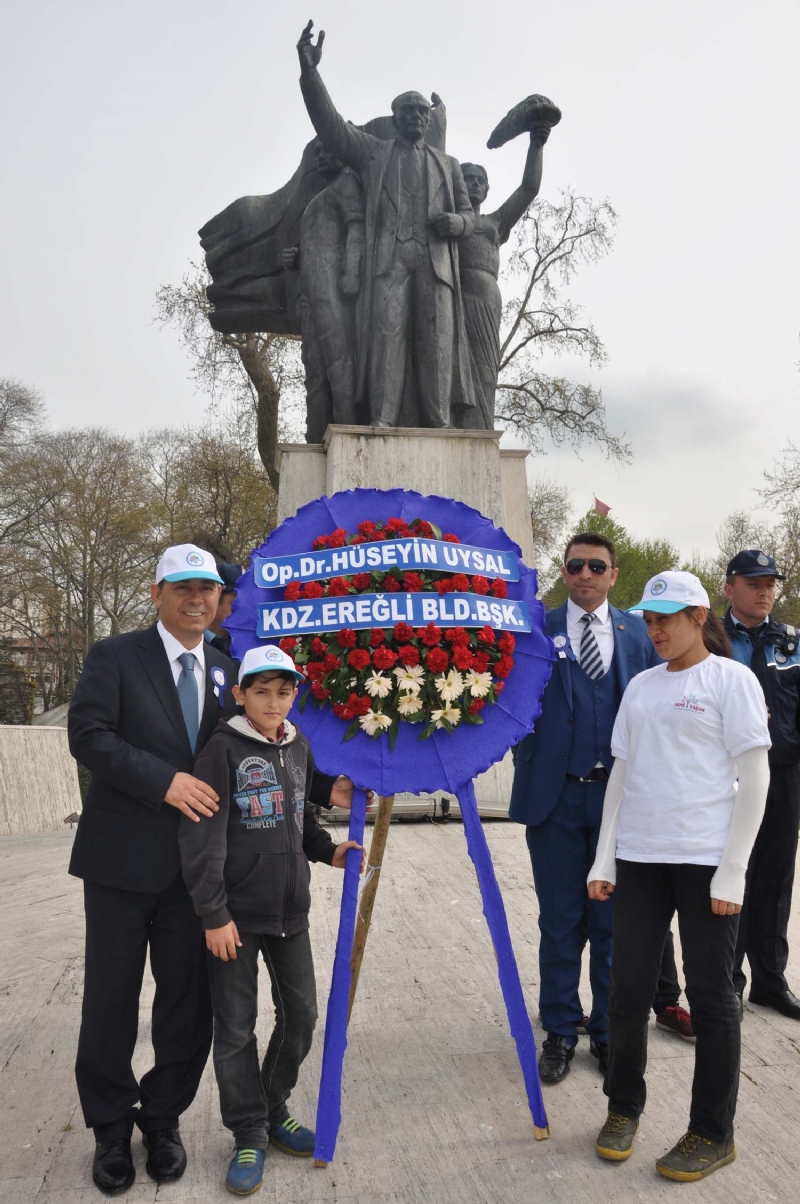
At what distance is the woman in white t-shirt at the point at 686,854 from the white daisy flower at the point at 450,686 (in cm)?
60

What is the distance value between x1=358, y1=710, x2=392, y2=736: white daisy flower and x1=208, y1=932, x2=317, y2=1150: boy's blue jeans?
71cm

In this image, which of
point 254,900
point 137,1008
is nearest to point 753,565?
point 254,900

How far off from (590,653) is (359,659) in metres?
1.20

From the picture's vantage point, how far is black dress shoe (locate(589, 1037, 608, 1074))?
3602 millimetres

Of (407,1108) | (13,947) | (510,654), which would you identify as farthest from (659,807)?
(13,947)

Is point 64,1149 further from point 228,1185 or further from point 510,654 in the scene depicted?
point 510,654

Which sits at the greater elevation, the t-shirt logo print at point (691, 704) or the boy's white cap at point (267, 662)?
the boy's white cap at point (267, 662)

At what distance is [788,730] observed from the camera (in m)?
4.29

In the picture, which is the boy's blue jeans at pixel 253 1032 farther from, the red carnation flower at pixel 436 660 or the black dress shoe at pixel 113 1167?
the red carnation flower at pixel 436 660

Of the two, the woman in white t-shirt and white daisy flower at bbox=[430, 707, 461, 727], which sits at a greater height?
Result: white daisy flower at bbox=[430, 707, 461, 727]

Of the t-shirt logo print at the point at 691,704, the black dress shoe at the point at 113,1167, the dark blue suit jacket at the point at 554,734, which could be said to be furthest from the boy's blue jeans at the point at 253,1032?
the t-shirt logo print at the point at 691,704

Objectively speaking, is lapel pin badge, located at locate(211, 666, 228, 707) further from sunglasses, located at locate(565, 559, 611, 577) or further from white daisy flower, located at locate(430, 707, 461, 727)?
sunglasses, located at locate(565, 559, 611, 577)

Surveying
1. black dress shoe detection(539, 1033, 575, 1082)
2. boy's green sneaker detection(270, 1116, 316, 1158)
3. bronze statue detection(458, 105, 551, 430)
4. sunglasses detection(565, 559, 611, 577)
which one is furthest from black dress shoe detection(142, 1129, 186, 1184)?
bronze statue detection(458, 105, 551, 430)

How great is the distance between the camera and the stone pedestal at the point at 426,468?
738 centimetres
